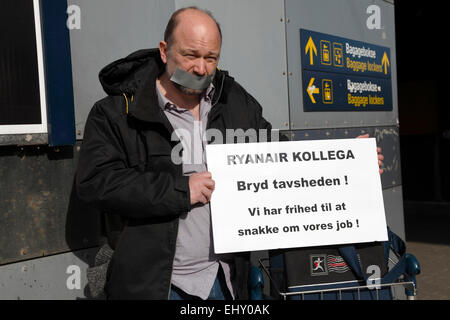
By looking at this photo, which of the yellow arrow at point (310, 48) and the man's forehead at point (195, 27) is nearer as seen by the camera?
the man's forehead at point (195, 27)

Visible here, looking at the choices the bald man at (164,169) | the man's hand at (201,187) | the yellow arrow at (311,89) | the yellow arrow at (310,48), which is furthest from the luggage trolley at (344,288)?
the yellow arrow at (310,48)

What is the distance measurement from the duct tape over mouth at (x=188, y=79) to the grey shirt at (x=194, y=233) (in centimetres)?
10

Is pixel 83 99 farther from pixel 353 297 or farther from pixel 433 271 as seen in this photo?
pixel 433 271

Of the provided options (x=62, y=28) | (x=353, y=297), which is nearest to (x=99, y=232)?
(x=62, y=28)

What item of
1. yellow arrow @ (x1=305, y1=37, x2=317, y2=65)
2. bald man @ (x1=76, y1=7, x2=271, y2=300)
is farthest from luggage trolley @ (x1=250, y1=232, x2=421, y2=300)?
yellow arrow @ (x1=305, y1=37, x2=317, y2=65)

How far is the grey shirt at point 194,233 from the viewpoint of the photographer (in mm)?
1839

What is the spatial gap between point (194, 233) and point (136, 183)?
0.31m

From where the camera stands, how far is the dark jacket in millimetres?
1727

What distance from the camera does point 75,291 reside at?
7.66ft

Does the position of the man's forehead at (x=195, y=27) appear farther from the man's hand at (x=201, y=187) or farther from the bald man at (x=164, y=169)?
the man's hand at (x=201, y=187)

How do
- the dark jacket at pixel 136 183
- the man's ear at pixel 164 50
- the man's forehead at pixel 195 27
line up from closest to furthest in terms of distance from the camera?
the dark jacket at pixel 136 183 → the man's forehead at pixel 195 27 → the man's ear at pixel 164 50

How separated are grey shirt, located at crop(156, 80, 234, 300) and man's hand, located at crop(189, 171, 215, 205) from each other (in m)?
0.09

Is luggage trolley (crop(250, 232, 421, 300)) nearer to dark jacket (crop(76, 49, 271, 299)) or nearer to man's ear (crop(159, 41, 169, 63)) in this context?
dark jacket (crop(76, 49, 271, 299))

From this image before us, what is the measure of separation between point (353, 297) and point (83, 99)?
4.95 feet
